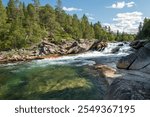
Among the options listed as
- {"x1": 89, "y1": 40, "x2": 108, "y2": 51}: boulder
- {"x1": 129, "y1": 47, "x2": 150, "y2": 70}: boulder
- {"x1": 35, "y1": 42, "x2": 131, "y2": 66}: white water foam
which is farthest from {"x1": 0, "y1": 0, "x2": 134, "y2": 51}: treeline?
{"x1": 129, "y1": 47, "x2": 150, "y2": 70}: boulder

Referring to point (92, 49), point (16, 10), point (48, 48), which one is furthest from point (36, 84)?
point (16, 10)

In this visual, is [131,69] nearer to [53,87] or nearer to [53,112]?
[53,87]

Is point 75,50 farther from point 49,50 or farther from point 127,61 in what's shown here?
point 127,61

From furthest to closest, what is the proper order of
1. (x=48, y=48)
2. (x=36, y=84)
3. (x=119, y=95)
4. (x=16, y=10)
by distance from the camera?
1. (x=16, y=10)
2. (x=48, y=48)
3. (x=36, y=84)
4. (x=119, y=95)

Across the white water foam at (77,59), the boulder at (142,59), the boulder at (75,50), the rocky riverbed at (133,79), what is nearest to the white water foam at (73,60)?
the white water foam at (77,59)

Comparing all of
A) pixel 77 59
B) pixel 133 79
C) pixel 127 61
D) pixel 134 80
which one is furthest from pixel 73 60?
pixel 134 80

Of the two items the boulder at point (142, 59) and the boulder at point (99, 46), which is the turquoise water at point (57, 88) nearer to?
the boulder at point (142, 59)

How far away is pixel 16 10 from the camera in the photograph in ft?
360

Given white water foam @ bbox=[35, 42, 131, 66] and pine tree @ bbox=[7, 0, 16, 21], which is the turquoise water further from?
pine tree @ bbox=[7, 0, 16, 21]

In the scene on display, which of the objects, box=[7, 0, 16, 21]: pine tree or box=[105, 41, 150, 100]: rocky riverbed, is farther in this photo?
box=[7, 0, 16, 21]: pine tree

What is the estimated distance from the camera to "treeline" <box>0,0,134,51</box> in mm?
74938

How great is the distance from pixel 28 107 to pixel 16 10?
345ft

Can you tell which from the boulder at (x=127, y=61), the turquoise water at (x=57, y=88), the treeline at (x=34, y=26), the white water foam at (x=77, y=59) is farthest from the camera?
the treeline at (x=34, y=26)

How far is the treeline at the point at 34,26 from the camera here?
74.9m
